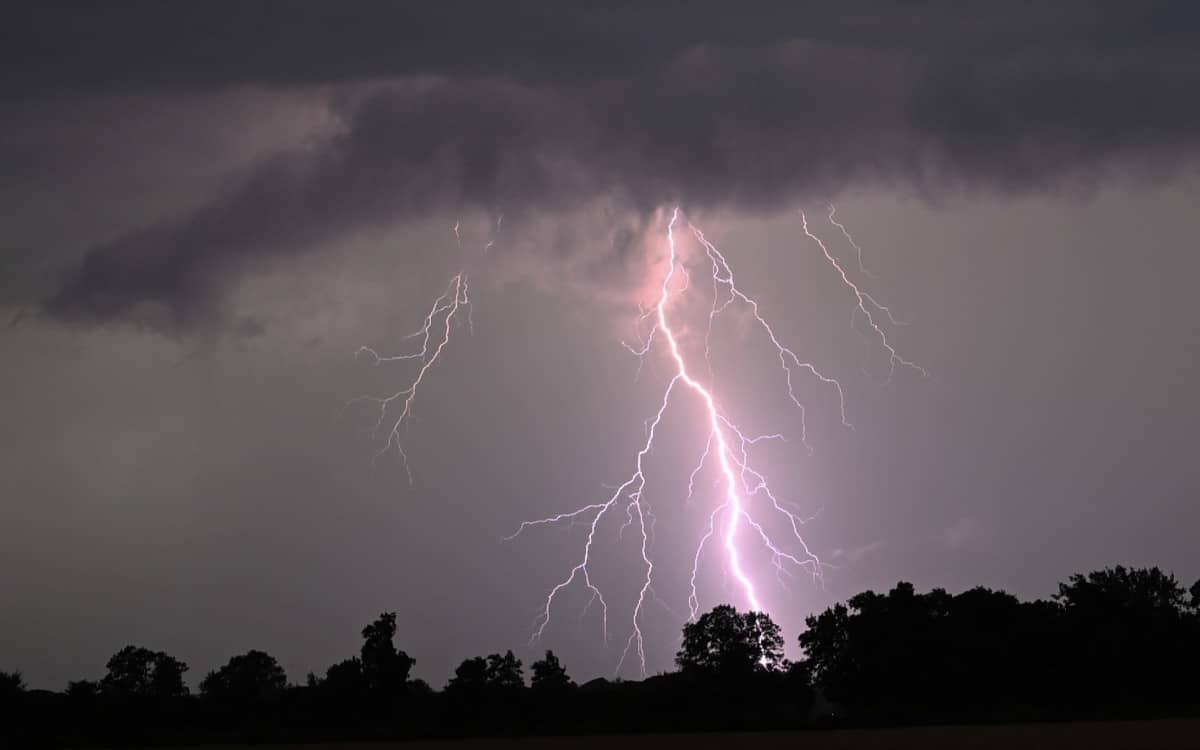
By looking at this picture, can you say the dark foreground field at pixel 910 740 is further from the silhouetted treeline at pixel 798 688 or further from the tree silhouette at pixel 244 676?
the tree silhouette at pixel 244 676

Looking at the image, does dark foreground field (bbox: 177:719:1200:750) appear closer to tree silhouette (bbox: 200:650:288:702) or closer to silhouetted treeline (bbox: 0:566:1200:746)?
silhouetted treeline (bbox: 0:566:1200:746)

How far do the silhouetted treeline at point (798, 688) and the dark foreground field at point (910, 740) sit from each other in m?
4.85

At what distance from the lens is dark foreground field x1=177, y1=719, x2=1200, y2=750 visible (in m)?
24.4

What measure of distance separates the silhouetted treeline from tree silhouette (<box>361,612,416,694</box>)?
0.26 feet

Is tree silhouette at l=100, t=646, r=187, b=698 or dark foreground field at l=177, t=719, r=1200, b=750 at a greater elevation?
tree silhouette at l=100, t=646, r=187, b=698

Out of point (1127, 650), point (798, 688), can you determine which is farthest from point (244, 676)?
point (1127, 650)

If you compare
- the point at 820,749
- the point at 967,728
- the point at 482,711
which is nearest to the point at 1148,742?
the point at 820,749

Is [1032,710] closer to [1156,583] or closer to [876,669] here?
[876,669]

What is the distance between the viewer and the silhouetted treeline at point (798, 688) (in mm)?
39344

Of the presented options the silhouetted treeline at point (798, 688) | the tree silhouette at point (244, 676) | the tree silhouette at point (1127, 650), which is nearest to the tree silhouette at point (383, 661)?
the silhouetted treeline at point (798, 688)

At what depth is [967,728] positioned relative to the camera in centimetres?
3225

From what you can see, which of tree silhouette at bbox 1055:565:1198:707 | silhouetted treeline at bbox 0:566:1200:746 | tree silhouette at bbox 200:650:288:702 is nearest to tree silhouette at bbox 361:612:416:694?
silhouetted treeline at bbox 0:566:1200:746

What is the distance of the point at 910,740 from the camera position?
26984 mm

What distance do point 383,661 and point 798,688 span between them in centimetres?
1939
